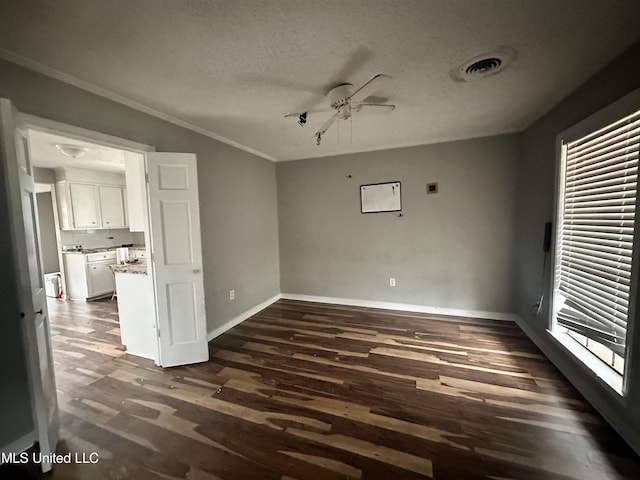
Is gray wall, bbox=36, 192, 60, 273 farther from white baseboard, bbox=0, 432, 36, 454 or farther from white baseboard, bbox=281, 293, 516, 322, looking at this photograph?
white baseboard, bbox=0, 432, 36, 454

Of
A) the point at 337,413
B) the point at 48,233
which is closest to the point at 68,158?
the point at 48,233

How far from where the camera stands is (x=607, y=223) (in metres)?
1.82

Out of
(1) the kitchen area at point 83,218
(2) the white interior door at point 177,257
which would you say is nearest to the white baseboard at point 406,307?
(2) the white interior door at point 177,257

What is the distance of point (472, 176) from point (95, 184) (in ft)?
22.2

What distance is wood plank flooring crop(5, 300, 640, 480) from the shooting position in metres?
1.47

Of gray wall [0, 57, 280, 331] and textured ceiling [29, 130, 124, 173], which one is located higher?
textured ceiling [29, 130, 124, 173]

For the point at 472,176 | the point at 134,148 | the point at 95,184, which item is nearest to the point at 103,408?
the point at 134,148

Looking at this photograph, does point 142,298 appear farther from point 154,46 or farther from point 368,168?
point 368,168

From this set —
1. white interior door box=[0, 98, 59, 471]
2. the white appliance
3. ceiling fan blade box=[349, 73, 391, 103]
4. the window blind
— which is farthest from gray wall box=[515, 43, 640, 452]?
the white appliance

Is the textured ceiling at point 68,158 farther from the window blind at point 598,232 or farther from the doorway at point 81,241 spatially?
the window blind at point 598,232

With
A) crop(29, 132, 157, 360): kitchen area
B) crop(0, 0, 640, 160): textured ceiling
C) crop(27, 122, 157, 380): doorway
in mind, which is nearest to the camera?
crop(0, 0, 640, 160): textured ceiling

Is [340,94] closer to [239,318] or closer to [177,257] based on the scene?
[177,257]

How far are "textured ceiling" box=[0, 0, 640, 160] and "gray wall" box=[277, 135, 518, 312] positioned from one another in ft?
3.77

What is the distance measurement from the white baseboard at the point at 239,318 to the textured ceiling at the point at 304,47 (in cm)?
249
